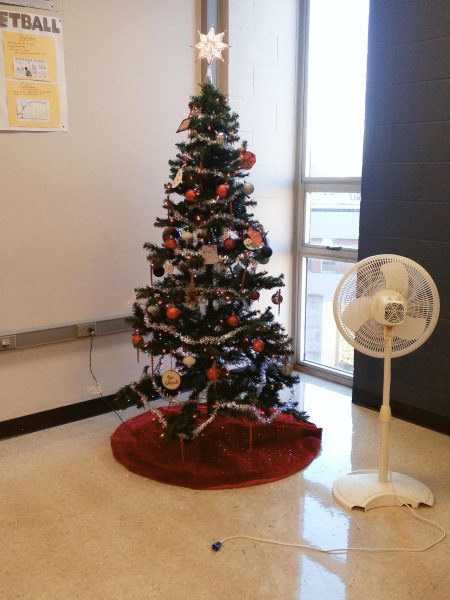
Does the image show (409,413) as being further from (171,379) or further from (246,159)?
(246,159)

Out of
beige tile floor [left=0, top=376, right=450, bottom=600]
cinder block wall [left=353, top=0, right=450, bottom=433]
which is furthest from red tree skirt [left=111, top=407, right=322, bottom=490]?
cinder block wall [left=353, top=0, right=450, bottom=433]

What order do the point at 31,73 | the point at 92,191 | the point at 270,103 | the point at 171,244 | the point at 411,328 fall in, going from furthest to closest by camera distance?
the point at 270,103 → the point at 92,191 → the point at 31,73 → the point at 171,244 → the point at 411,328

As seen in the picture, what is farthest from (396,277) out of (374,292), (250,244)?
(250,244)

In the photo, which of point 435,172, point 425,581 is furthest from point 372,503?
point 435,172

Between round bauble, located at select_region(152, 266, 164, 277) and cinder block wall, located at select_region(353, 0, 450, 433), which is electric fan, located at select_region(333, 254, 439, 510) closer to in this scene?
cinder block wall, located at select_region(353, 0, 450, 433)

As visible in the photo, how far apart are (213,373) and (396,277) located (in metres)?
0.96

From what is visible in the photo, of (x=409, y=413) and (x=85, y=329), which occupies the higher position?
(x=85, y=329)

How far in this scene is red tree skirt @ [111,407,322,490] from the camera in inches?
109

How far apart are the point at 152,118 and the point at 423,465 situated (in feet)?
7.86

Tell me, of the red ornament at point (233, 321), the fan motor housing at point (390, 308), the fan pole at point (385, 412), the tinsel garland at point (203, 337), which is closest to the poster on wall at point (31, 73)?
the tinsel garland at point (203, 337)

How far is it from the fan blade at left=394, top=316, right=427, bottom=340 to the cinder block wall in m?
0.73

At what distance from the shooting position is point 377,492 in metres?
2.56

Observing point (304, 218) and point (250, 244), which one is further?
point (304, 218)

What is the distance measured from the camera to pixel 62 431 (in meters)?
3.33
